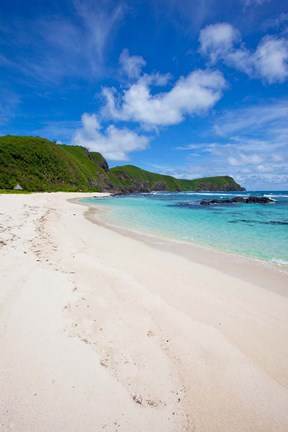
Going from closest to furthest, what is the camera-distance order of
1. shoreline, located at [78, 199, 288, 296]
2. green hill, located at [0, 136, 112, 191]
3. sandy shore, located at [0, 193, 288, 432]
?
1. sandy shore, located at [0, 193, 288, 432]
2. shoreline, located at [78, 199, 288, 296]
3. green hill, located at [0, 136, 112, 191]

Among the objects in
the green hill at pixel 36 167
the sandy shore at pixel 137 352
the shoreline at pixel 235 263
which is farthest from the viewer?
the green hill at pixel 36 167

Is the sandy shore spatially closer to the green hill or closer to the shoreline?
the shoreline

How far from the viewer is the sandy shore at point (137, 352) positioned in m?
2.97

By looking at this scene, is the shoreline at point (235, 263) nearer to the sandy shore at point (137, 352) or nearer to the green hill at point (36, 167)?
the sandy shore at point (137, 352)

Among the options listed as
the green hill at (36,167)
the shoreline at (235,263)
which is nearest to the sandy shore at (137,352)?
the shoreline at (235,263)

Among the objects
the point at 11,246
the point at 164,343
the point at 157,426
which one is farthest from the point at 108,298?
the point at 11,246

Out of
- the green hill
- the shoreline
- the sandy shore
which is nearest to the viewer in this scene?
the sandy shore

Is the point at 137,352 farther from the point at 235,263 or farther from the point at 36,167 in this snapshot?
the point at 36,167

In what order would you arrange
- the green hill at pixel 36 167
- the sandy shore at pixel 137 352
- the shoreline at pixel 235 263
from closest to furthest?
1. the sandy shore at pixel 137 352
2. the shoreline at pixel 235 263
3. the green hill at pixel 36 167

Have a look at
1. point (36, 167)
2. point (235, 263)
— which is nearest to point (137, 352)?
point (235, 263)

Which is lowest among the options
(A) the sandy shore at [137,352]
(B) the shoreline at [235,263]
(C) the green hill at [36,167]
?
(B) the shoreline at [235,263]

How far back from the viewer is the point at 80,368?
141 inches

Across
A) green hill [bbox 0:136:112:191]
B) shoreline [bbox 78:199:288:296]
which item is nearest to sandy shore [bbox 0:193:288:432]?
shoreline [bbox 78:199:288:296]

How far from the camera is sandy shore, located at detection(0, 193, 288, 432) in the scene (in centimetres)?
297
